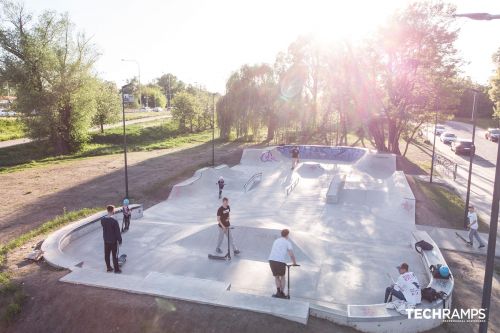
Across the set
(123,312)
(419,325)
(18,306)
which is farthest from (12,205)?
(419,325)

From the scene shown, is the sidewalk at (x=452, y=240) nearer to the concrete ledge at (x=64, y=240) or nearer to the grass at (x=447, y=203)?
the grass at (x=447, y=203)

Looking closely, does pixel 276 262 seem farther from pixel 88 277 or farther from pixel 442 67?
pixel 442 67

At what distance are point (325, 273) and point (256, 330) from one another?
3671mm

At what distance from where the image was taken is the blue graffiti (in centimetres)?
3004

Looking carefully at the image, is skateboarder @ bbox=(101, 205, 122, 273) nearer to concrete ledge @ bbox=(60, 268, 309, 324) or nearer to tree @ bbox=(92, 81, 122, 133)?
concrete ledge @ bbox=(60, 268, 309, 324)

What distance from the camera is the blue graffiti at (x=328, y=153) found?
3004 cm

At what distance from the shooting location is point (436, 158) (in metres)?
32.4

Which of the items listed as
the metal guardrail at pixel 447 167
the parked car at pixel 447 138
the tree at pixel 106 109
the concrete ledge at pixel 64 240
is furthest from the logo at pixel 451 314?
the tree at pixel 106 109

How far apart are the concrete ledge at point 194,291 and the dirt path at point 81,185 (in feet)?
21.5

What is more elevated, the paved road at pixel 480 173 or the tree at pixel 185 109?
the tree at pixel 185 109

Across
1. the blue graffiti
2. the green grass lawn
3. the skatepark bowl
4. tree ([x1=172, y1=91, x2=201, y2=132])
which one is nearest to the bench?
the skatepark bowl

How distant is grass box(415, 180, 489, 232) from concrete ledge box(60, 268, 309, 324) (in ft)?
38.9

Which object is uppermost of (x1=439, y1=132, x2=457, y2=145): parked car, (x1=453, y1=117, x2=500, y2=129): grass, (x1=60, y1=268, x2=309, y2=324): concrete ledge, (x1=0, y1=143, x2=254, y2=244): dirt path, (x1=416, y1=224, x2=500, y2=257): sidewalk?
(x1=453, y1=117, x2=500, y2=129): grass

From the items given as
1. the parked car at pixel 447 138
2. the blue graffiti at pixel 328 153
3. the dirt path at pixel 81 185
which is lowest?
the dirt path at pixel 81 185
